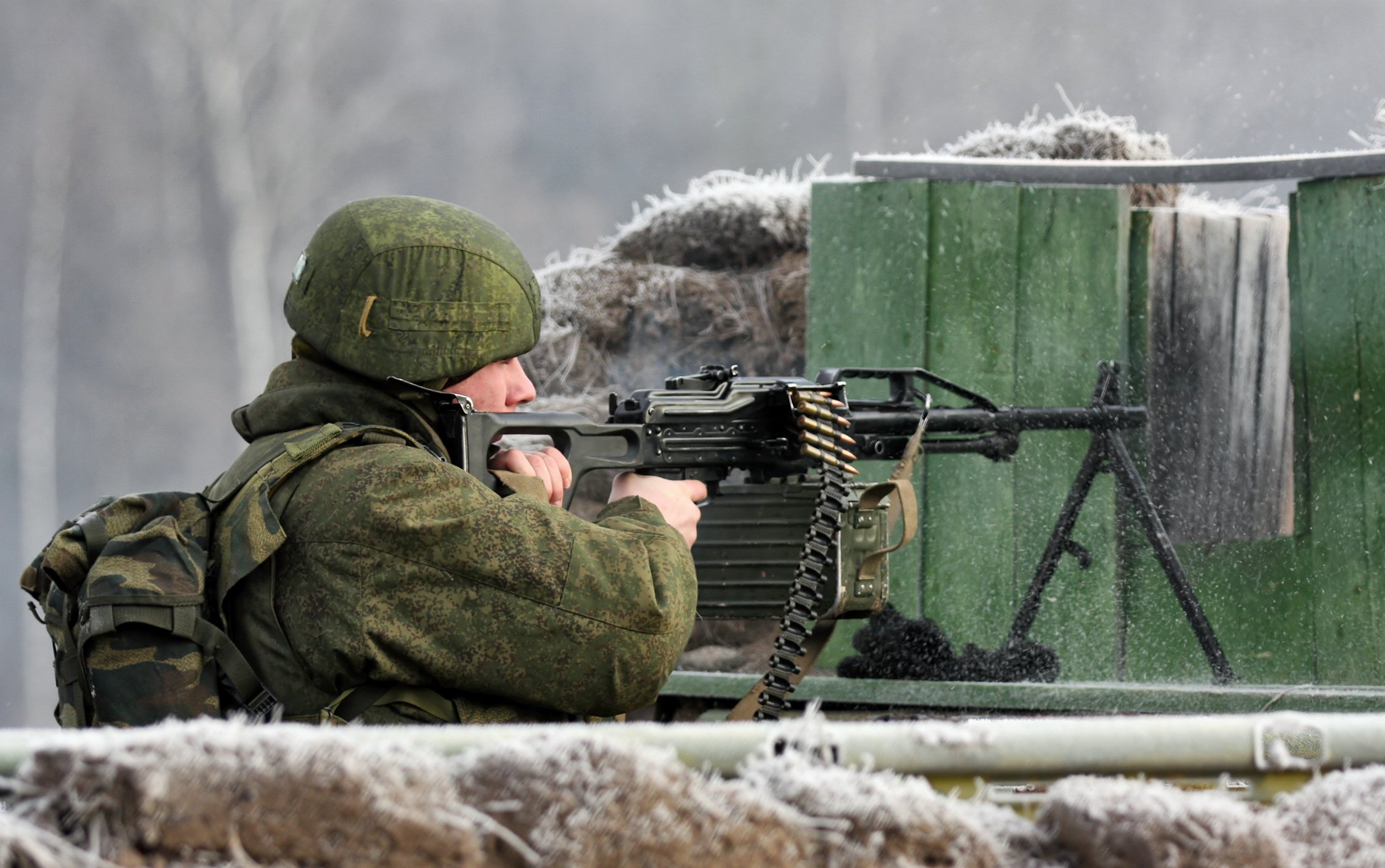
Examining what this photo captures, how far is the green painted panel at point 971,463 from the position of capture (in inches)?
201

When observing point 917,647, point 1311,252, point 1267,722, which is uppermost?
point 1311,252

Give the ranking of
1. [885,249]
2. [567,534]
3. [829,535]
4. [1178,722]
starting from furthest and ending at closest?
[885,249] < [829,535] < [567,534] < [1178,722]

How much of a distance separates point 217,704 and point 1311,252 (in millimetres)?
3856

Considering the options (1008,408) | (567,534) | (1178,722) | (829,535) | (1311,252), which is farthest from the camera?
(1311,252)

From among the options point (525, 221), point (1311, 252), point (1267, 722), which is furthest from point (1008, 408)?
point (525, 221)

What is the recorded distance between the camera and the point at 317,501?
218 cm

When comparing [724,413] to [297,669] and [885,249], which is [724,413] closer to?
[297,669]

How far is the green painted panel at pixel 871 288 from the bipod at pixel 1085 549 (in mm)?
557

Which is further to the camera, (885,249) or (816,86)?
(816,86)

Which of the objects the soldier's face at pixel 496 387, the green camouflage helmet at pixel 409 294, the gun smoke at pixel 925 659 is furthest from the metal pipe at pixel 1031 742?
the gun smoke at pixel 925 659

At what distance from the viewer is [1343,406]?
4.62m

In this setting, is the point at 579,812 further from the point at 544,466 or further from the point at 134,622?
the point at 544,466

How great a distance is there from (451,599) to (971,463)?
3.33 meters

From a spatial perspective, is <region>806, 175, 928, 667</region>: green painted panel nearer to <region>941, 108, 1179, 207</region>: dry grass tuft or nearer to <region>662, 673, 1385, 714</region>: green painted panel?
<region>662, 673, 1385, 714</region>: green painted panel
